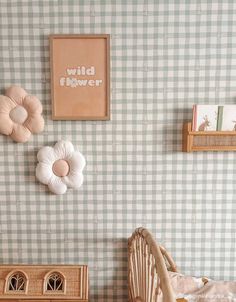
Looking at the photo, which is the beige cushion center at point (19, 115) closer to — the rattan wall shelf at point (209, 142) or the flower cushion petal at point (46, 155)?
the flower cushion petal at point (46, 155)

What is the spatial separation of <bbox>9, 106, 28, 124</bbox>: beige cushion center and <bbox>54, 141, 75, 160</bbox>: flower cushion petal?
0.21 m

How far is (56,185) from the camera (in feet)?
5.70

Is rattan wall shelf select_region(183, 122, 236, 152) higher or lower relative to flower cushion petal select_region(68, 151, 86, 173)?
higher

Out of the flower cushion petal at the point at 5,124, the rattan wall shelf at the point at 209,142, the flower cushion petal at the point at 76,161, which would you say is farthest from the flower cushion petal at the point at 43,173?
the rattan wall shelf at the point at 209,142

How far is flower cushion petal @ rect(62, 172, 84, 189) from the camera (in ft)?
5.69

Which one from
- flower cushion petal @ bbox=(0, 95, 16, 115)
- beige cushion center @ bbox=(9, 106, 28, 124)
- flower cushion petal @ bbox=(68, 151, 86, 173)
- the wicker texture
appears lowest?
the wicker texture

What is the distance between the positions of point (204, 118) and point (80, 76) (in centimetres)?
66

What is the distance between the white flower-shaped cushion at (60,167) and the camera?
1.72m

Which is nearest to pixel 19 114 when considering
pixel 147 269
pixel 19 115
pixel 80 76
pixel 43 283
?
pixel 19 115

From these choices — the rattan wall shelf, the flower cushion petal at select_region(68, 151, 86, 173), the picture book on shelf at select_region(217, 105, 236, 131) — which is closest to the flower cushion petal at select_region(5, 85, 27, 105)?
the flower cushion petal at select_region(68, 151, 86, 173)

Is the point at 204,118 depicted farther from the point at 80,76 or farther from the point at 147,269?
the point at 147,269

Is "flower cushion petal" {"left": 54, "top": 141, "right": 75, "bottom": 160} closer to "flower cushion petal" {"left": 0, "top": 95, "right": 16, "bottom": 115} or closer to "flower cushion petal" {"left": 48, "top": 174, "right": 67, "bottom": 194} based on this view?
"flower cushion petal" {"left": 48, "top": 174, "right": 67, "bottom": 194}

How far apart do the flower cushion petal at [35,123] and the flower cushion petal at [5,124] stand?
0.26ft

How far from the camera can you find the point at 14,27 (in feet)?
5.48
